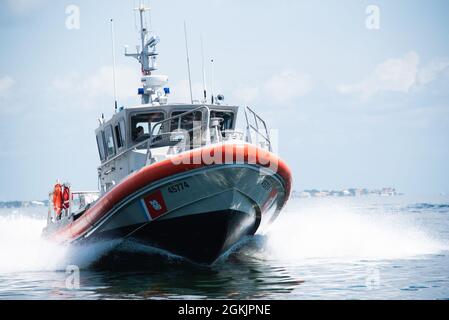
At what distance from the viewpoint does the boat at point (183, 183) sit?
12602 millimetres

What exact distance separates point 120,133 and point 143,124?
0.61m

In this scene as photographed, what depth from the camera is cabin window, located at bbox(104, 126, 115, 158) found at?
603 inches

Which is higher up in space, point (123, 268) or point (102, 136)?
point (102, 136)

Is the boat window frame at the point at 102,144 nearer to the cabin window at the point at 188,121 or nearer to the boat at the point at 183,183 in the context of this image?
the boat at the point at 183,183

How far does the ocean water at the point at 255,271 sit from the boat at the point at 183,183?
0.44m

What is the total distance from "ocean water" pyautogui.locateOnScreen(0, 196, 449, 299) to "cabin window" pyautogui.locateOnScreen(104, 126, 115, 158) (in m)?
2.19

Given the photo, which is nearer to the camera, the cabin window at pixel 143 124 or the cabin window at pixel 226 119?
the cabin window at pixel 143 124

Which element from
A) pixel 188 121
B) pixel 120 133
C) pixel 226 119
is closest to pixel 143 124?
pixel 120 133

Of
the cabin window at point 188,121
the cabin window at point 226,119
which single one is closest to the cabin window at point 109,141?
the cabin window at point 188,121
